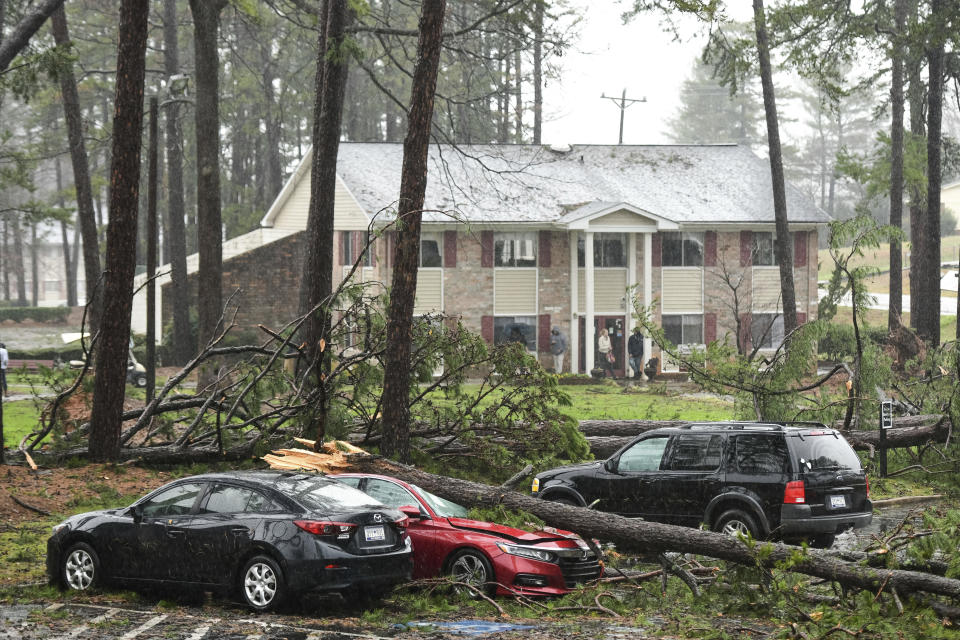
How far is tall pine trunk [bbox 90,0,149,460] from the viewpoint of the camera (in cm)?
1488

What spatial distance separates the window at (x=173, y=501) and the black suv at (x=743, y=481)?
433 cm

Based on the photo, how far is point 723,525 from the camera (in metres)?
12.5

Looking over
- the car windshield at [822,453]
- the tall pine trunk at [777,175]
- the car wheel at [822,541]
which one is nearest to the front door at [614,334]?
the tall pine trunk at [777,175]

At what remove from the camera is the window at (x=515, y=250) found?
39156 mm

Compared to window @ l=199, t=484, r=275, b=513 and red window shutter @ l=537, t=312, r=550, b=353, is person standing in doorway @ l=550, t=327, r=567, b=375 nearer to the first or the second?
red window shutter @ l=537, t=312, r=550, b=353

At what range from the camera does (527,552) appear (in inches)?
403

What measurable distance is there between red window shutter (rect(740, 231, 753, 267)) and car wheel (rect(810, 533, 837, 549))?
93.9ft

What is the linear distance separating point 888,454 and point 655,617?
417 inches

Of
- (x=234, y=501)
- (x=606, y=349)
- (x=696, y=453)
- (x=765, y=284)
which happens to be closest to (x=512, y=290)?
(x=606, y=349)

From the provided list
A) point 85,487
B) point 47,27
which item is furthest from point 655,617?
point 47,27

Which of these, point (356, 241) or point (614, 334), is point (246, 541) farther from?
point (614, 334)

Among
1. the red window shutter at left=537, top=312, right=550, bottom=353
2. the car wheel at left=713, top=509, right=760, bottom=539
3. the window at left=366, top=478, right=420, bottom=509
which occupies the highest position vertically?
the red window shutter at left=537, top=312, right=550, bottom=353

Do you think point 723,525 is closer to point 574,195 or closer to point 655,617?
point 655,617

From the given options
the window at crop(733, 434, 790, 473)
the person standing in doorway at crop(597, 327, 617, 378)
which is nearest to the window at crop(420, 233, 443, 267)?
the person standing in doorway at crop(597, 327, 617, 378)
